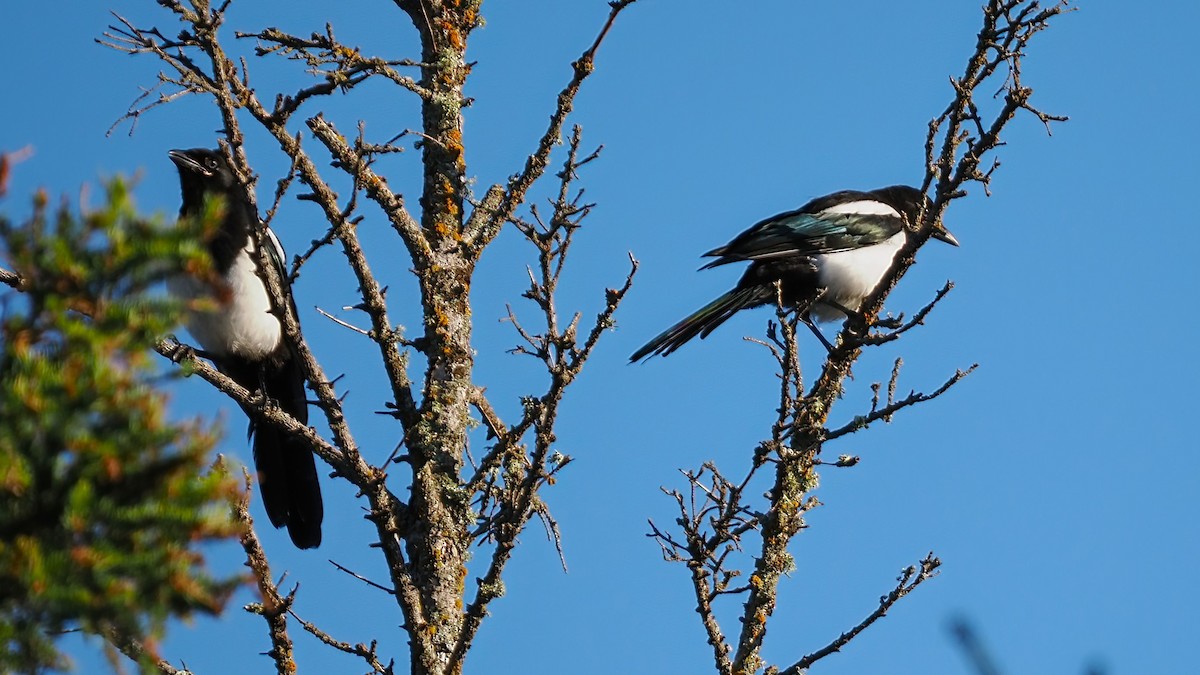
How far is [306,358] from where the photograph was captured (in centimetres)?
Answer: 450

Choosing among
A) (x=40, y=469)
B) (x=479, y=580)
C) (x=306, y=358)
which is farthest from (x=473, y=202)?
(x=40, y=469)

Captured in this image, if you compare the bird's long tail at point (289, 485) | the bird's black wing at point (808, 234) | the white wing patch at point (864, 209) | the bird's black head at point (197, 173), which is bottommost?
the bird's long tail at point (289, 485)

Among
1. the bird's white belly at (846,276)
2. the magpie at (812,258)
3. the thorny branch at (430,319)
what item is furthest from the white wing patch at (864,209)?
the thorny branch at (430,319)

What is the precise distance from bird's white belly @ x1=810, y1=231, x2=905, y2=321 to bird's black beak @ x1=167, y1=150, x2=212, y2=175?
3.21m

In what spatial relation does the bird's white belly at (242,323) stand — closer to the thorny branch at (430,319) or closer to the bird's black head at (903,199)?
the thorny branch at (430,319)

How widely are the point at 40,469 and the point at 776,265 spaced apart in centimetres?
571

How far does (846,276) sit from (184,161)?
3428 millimetres

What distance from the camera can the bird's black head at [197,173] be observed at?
242 inches

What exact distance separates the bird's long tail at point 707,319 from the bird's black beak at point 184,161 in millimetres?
2175

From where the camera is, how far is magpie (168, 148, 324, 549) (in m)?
5.56

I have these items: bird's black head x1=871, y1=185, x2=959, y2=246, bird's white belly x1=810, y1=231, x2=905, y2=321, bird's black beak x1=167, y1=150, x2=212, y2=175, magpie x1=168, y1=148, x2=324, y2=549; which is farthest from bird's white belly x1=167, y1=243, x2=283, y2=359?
bird's black head x1=871, y1=185, x2=959, y2=246

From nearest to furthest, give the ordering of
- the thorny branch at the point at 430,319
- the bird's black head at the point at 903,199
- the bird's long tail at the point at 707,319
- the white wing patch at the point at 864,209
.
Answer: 1. the thorny branch at the point at 430,319
2. the bird's long tail at the point at 707,319
3. the white wing patch at the point at 864,209
4. the bird's black head at the point at 903,199

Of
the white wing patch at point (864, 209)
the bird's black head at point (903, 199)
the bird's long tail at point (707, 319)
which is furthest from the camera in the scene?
the bird's black head at point (903, 199)

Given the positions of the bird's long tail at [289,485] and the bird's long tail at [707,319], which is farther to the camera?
the bird's long tail at [707,319]
